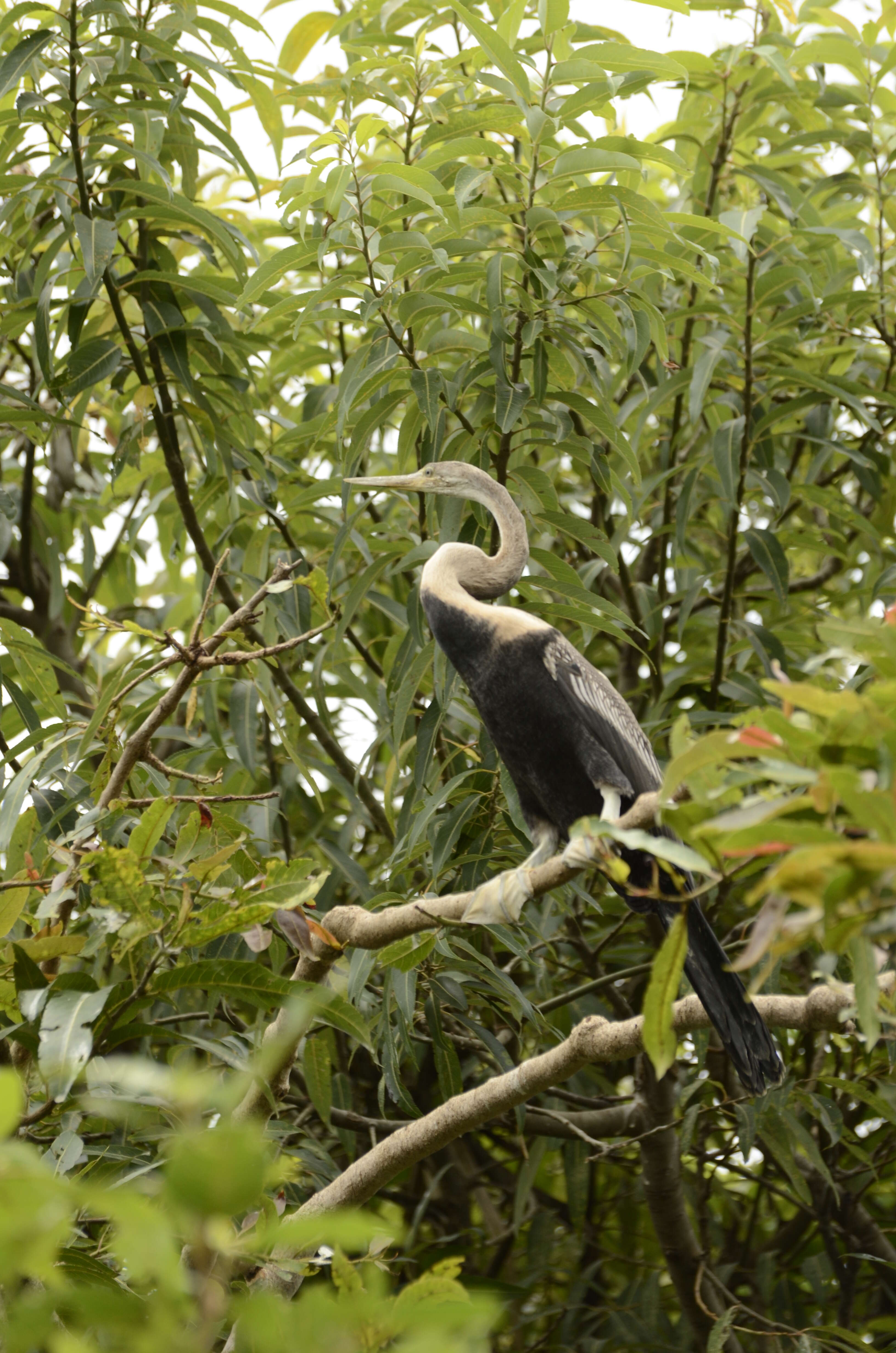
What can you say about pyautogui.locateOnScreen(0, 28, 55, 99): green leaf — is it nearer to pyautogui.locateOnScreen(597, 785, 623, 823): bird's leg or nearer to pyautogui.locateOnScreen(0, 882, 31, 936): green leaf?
pyautogui.locateOnScreen(0, 882, 31, 936): green leaf

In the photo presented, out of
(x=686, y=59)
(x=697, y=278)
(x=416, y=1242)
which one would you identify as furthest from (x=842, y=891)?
(x=416, y=1242)

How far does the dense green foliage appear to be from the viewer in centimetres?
190

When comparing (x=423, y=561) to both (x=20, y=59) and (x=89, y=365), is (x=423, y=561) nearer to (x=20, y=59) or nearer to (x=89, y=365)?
(x=89, y=365)

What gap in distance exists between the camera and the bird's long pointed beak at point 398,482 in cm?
234

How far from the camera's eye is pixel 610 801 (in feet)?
6.91

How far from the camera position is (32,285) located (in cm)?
313

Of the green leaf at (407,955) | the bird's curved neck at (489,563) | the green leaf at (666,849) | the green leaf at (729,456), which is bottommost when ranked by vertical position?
the green leaf at (407,955)

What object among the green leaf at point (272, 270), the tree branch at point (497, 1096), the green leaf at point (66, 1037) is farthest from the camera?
the green leaf at point (272, 270)

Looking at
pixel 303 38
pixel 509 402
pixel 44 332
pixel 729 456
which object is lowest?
pixel 729 456

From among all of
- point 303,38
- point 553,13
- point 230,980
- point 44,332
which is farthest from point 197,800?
point 303,38

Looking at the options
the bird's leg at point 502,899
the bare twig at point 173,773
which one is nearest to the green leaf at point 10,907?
the bare twig at point 173,773

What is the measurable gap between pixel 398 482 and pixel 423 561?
0.97 ft

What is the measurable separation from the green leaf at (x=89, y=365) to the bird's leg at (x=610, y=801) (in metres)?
1.44

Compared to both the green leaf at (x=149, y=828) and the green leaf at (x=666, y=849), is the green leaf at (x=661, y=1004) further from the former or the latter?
the green leaf at (x=149, y=828)
